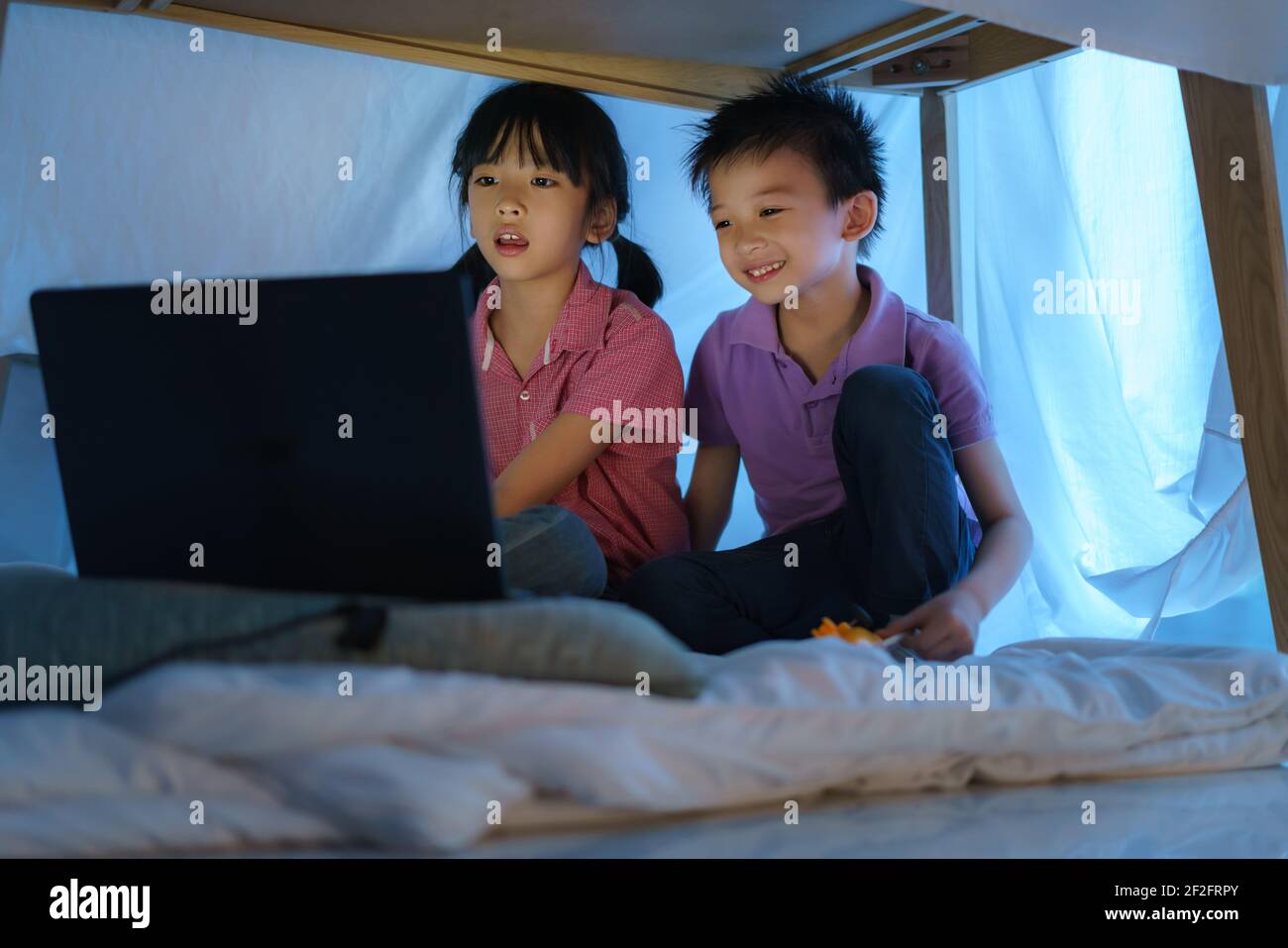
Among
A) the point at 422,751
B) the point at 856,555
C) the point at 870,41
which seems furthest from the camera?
the point at 870,41

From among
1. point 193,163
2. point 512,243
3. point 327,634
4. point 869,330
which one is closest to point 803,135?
point 869,330

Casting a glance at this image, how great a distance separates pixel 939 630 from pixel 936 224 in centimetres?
111

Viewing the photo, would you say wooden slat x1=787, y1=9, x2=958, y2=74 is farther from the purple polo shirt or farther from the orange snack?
the orange snack

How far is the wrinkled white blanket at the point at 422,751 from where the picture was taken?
530 mm

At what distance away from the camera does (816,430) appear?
135cm

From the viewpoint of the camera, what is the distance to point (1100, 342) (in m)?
1.78

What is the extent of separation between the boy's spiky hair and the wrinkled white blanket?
2.68 feet

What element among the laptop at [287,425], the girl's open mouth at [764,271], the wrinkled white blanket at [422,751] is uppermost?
the girl's open mouth at [764,271]

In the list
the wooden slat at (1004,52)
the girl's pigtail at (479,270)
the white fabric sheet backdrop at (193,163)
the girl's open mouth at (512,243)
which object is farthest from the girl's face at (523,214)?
the wooden slat at (1004,52)

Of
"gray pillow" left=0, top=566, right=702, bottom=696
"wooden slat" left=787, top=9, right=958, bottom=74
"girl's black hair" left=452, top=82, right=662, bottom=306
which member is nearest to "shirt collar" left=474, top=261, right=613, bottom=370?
"girl's black hair" left=452, top=82, right=662, bottom=306

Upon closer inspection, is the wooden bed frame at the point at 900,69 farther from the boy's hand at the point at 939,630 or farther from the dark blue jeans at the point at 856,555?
the boy's hand at the point at 939,630

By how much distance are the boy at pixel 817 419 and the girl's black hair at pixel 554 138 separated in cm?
11

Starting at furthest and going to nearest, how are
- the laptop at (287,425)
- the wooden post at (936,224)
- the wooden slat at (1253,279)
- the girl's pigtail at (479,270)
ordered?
the wooden post at (936,224) < the girl's pigtail at (479,270) < the wooden slat at (1253,279) < the laptop at (287,425)

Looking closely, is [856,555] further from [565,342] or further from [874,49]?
[874,49]
